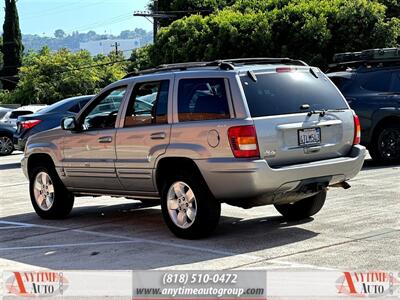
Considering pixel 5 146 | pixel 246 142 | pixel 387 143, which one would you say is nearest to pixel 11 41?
pixel 5 146

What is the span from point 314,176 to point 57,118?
9880 millimetres

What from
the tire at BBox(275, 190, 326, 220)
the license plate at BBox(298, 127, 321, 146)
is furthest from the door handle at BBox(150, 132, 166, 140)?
the tire at BBox(275, 190, 326, 220)

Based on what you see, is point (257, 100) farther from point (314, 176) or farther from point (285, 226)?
point (285, 226)

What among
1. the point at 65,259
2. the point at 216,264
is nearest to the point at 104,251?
the point at 65,259

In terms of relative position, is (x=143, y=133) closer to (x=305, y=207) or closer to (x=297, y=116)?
(x=297, y=116)

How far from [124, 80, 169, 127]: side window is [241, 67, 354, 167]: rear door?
1060 mm

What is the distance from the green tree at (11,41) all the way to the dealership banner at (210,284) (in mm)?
68327

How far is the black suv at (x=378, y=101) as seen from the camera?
45.5 ft

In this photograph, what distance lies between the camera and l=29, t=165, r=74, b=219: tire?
9852 mm

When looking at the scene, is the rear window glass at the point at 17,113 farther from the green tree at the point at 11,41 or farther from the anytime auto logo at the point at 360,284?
the green tree at the point at 11,41

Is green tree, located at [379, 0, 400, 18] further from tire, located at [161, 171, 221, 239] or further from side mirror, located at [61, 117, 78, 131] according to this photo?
tire, located at [161, 171, 221, 239]

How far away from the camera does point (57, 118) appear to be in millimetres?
16562

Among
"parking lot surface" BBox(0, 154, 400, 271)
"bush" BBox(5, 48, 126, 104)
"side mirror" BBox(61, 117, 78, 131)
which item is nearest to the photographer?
"parking lot surface" BBox(0, 154, 400, 271)

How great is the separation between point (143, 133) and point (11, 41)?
66.8 metres
